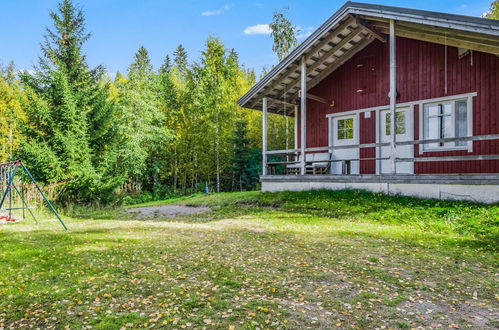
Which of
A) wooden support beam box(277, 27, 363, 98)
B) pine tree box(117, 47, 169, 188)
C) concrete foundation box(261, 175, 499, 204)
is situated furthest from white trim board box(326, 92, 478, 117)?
pine tree box(117, 47, 169, 188)

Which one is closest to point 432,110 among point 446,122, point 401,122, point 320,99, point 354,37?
point 446,122

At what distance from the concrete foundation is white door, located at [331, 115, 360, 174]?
1857mm

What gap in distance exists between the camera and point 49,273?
4.89 metres

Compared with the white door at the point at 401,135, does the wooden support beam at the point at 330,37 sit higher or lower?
higher

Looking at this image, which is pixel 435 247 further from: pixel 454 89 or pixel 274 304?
pixel 454 89

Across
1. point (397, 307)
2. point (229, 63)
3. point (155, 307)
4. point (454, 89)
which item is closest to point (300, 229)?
point (397, 307)

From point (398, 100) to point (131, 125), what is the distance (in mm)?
19513

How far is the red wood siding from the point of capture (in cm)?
1055

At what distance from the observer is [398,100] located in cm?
1250

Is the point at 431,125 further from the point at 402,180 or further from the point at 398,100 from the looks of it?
the point at 402,180

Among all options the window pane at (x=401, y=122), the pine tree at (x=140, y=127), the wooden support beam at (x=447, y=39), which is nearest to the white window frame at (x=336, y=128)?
the window pane at (x=401, y=122)

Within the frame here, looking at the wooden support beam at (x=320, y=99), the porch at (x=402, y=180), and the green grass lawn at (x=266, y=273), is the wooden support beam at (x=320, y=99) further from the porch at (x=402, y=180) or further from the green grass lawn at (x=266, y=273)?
the green grass lawn at (x=266, y=273)

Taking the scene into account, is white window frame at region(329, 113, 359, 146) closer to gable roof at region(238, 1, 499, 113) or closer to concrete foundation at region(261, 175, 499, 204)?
gable roof at region(238, 1, 499, 113)

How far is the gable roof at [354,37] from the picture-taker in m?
9.02
